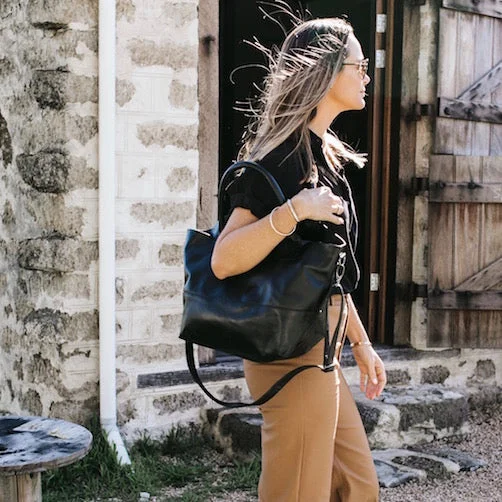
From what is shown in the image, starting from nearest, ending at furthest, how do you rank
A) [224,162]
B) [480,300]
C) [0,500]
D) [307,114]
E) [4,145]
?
[307,114], [0,500], [4,145], [480,300], [224,162]

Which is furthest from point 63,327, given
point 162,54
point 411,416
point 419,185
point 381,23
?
point 381,23

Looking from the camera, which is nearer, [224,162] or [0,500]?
[0,500]

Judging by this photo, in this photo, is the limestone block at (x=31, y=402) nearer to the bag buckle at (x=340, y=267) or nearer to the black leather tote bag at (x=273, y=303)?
the black leather tote bag at (x=273, y=303)

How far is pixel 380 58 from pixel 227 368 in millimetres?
2096

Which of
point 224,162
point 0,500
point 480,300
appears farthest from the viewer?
point 224,162

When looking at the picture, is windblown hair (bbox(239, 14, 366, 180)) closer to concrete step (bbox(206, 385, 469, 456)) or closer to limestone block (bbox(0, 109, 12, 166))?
concrete step (bbox(206, 385, 469, 456))

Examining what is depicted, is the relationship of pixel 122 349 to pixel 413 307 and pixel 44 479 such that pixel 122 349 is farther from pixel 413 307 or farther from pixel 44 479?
pixel 413 307

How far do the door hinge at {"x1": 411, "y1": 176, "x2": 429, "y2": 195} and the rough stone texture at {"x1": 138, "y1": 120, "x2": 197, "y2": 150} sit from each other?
144cm

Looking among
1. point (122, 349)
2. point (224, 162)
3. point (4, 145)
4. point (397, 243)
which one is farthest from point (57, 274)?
point (224, 162)

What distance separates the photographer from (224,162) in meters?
7.32

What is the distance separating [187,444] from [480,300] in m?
1.93

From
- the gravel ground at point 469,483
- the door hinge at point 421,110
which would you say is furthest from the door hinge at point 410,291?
the door hinge at point 421,110

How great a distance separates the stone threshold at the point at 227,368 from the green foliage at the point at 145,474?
0.97 feet

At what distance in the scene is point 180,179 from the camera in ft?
15.1
